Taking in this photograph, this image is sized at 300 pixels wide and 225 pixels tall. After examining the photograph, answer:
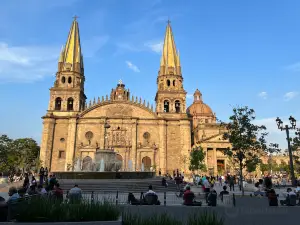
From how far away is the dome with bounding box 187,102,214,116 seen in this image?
7913 cm

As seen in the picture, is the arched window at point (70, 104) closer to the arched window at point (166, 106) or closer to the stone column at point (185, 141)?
the arched window at point (166, 106)

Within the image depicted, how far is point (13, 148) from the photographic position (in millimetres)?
55125

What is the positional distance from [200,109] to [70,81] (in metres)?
41.8

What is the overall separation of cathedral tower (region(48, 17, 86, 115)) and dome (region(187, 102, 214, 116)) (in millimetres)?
36611

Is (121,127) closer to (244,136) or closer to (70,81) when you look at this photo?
(70,81)

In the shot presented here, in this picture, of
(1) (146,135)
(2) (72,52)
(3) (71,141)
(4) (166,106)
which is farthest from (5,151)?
(4) (166,106)

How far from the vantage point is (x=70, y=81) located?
52281 mm

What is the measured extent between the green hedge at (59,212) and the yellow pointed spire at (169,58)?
48.0 m

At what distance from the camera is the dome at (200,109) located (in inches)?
3115

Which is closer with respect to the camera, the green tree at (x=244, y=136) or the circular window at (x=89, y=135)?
the green tree at (x=244, y=136)

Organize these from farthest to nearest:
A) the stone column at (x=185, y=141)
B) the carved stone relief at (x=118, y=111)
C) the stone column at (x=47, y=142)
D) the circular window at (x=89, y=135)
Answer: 1. the carved stone relief at (x=118, y=111)
2. the circular window at (x=89, y=135)
3. the stone column at (x=185, y=141)
4. the stone column at (x=47, y=142)

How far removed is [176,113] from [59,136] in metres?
22.0

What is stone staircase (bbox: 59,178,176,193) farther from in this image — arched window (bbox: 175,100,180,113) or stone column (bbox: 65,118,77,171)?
arched window (bbox: 175,100,180,113)

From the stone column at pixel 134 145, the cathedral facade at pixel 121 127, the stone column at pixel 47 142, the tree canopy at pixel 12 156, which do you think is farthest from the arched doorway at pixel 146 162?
the tree canopy at pixel 12 156
